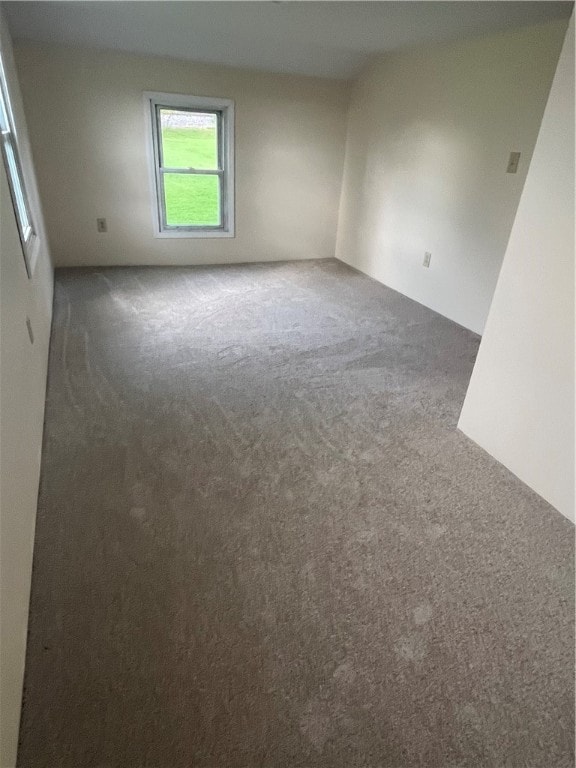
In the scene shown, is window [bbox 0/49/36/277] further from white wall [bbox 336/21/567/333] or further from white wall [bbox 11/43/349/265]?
white wall [bbox 336/21/567/333]

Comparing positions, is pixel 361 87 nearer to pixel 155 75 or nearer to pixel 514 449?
pixel 155 75

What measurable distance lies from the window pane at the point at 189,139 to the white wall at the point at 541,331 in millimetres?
3596

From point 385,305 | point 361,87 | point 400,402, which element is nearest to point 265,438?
point 400,402

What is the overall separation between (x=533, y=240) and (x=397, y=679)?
60.3 inches

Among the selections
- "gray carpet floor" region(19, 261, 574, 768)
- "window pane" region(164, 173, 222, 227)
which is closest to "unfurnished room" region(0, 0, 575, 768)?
"gray carpet floor" region(19, 261, 574, 768)

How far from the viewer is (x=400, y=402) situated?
237cm

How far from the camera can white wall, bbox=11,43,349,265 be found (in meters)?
3.73

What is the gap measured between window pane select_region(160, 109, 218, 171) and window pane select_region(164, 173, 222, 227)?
0.42 feet

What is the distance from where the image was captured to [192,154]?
14.4 feet

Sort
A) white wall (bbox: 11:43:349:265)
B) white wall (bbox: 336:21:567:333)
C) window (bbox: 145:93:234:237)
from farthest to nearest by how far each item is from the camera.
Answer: window (bbox: 145:93:234:237) < white wall (bbox: 11:43:349:265) < white wall (bbox: 336:21:567:333)

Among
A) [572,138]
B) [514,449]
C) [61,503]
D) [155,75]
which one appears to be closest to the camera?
[572,138]

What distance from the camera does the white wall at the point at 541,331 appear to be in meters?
1.47

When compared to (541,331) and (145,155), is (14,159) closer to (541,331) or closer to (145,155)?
(145,155)

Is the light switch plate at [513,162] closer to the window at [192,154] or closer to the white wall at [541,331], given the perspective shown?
the white wall at [541,331]
